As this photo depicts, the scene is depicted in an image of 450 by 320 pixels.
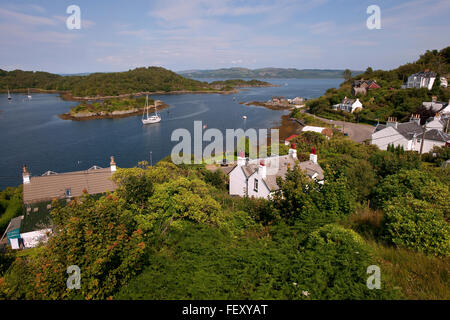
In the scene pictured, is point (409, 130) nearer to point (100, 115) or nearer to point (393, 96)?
point (393, 96)

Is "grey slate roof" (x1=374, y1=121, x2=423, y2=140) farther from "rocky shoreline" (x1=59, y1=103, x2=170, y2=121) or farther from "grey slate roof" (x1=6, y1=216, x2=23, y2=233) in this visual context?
"rocky shoreline" (x1=59, y1=103, x2=170, y2=121)

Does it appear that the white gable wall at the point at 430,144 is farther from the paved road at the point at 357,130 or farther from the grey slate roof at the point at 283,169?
the grey slate roof at the point at 283,169

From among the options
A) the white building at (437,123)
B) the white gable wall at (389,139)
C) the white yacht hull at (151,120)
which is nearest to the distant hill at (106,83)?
the white yacht hull at (151,120)

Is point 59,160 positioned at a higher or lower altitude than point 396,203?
lower

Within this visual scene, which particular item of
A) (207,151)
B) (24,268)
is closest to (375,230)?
(24,268)

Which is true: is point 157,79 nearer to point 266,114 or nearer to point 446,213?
point 266,114

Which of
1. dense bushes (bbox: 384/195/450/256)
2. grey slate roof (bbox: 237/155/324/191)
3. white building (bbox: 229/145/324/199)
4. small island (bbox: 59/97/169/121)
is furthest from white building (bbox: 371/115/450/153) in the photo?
small island (bbox: 59/97/169/121)
